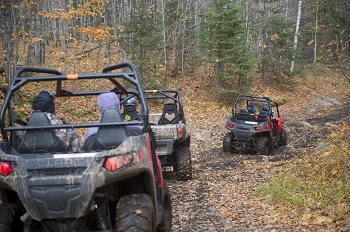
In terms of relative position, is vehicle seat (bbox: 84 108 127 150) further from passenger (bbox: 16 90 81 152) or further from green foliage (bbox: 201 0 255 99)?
green foliage (bbox: 201 0 255 99)

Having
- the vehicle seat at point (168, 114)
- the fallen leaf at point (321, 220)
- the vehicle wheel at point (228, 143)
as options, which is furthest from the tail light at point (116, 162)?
the vehicle wheel at point (228, 143)

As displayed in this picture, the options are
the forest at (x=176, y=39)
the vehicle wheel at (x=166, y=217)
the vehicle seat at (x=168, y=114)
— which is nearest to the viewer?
the vehicle wheel at (x=166, y=217)

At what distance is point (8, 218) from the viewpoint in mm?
3471

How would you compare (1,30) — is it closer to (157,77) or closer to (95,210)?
(157,77)

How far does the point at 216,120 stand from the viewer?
19.0 meters

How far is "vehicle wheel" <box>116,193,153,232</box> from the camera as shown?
329 cm

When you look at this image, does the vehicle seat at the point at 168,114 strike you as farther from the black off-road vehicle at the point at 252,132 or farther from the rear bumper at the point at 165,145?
the black off-road vehicle at the point at 252,132

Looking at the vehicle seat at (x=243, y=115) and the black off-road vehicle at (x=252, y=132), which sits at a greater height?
the vehicle seat at (x=243, y=115)

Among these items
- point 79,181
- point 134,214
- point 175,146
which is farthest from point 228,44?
point 79,181

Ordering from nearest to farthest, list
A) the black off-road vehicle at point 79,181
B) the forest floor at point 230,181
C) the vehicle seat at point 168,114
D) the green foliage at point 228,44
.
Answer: the black off-road vehicle at point 79,181, the forest floor at point 230,181, the vehicle seat at point 168,114, the green foliage at point 228,44

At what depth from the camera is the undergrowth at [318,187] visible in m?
5.84

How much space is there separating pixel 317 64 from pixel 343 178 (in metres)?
33.1

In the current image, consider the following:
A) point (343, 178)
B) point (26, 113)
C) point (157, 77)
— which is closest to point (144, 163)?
point (343, 178)

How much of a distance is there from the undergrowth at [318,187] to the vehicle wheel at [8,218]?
12.8 ft
